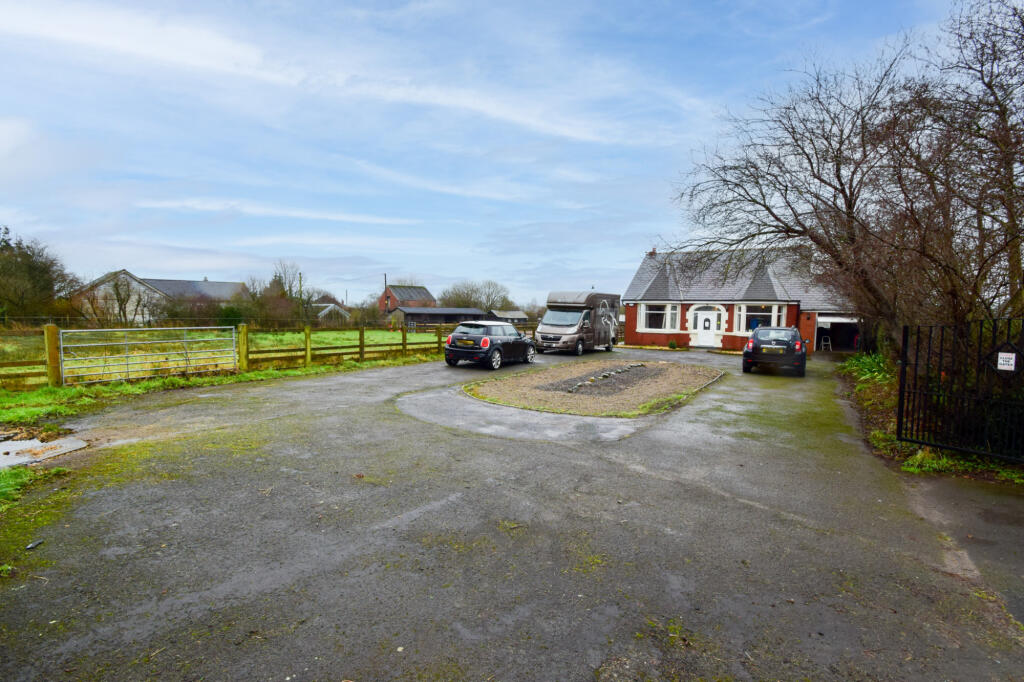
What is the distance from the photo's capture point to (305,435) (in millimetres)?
7344

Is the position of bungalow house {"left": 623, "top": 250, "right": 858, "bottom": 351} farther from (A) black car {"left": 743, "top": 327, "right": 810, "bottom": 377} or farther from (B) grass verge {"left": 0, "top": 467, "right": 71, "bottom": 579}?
(B) grass verge {"left": 0, "top": 467, "right": 71, "bottom": 579}

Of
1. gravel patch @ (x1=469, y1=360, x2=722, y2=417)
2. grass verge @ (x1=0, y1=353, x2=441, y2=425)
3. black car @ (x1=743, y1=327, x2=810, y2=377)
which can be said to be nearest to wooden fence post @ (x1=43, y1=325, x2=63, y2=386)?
grass verge @ (x1=0, y1=353, x2=441, y2=425)

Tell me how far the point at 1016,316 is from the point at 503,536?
22.0 feet

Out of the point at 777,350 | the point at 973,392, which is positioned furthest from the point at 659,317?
the point at 973,392

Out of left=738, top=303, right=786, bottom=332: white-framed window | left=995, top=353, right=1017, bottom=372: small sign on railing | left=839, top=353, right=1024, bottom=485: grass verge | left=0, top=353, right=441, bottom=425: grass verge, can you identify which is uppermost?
left=738, top=303, right=786, bottom=332: white-framed window

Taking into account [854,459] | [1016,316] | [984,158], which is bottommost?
[854,459]

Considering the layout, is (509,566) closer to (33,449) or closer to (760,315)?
(33,449)

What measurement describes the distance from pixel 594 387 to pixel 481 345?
189 inches

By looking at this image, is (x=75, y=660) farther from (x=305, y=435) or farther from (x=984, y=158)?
(x=984, y=158)

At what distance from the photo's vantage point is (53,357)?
1041 cm

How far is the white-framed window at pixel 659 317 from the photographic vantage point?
29.4m

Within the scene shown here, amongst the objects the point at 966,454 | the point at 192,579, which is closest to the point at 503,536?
the point at 192,579

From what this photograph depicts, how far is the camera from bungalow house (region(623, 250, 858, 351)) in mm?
27047

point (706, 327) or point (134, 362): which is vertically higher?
point (706, 327)
